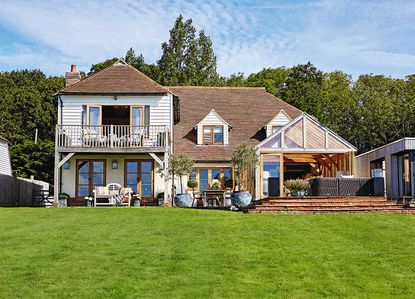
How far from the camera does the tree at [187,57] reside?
4900cm

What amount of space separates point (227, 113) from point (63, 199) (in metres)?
11.1

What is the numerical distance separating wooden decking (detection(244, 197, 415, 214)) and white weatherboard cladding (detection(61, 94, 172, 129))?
9.76m

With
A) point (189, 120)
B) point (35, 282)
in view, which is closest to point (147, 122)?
point (189, 120)

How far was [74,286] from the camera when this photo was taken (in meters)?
9.80

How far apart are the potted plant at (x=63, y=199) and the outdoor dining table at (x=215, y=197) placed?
6048mm

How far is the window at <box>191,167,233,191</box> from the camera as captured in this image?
2994 cm

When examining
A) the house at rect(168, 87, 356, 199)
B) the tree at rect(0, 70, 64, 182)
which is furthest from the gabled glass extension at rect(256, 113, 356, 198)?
the tree at rect(0, 70, 64, 182)

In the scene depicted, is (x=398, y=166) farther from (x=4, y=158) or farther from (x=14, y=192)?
(x=4, y=158)

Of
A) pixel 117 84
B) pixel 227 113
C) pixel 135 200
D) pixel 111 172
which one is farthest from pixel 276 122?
pixel 135 200

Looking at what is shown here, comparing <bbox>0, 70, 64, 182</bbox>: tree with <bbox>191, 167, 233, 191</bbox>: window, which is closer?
<bbox>191, 167, 233, 191</bbox>: window

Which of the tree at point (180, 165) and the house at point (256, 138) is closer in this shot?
the tree at point (180, 165)

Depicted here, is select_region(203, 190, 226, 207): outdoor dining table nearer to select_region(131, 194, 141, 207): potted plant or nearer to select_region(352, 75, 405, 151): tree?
select_region(131, 194, 141, 207): potted plant

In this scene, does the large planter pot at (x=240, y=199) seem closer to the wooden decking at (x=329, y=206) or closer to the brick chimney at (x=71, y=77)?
the wooden decking at (x=329, y=206)

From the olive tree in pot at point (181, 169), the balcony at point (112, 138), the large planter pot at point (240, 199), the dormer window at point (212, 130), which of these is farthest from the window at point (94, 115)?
the large planter pot at point (240, 199)
